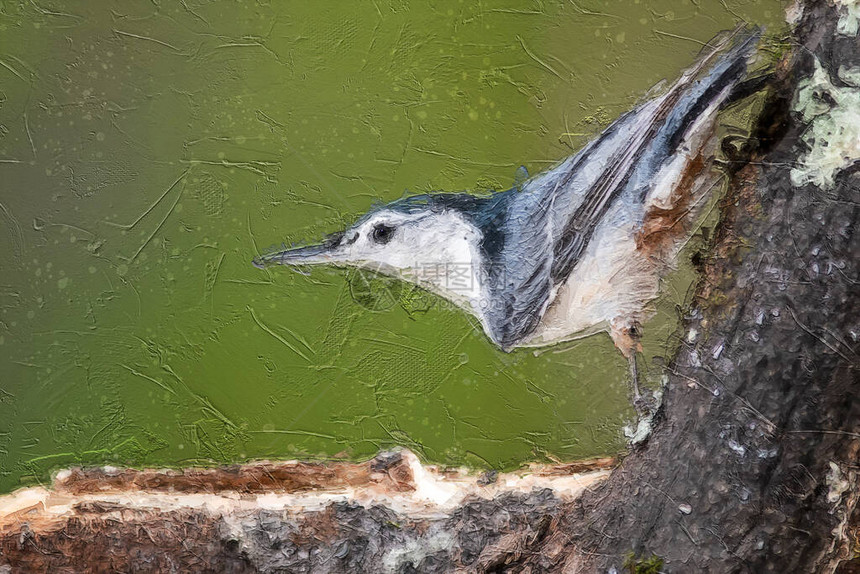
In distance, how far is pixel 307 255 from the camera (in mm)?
1838

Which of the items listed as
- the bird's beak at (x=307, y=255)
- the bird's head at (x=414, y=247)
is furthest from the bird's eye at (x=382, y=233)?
the bird's beak at (x=307, y=255)

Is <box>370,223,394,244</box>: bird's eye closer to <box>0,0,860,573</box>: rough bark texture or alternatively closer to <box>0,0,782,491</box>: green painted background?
<box>0,0,782,491</box>: green painted background

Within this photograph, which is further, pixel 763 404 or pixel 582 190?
pixel 582 190

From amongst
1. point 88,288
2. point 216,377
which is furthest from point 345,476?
point 88,288

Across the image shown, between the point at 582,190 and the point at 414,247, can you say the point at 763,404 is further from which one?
the point at 414,247

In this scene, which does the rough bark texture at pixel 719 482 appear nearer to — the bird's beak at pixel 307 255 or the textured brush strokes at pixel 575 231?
the textured brush strokes at pixel 575 231

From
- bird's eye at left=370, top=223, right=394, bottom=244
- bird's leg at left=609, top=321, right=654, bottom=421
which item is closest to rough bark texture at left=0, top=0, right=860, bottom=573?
bird's leg at left=609, top=321, right=654, bottom=421

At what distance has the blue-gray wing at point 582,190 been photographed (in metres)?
1.77

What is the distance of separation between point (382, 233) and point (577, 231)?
2.37ft

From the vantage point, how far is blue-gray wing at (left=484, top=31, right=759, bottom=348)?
69.8 inches

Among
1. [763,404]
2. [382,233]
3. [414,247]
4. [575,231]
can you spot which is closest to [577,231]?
[575,231]

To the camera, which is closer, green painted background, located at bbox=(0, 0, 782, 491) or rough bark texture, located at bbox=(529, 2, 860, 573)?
rough bark texture, located at bbox=(529, 2, 860, 573)

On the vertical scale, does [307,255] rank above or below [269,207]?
below

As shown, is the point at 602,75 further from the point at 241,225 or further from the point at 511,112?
the point at 241,225
